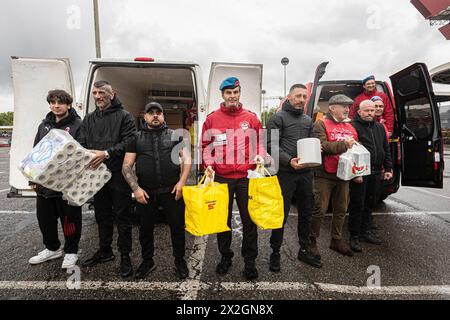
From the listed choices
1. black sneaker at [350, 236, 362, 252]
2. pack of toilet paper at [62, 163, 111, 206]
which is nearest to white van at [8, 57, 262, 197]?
pack of toilet paper at [62, 163, 111, 206]

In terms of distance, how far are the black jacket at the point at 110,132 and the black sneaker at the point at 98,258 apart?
99 cm

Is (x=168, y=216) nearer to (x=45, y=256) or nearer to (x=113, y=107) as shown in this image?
(x=113, y=107)

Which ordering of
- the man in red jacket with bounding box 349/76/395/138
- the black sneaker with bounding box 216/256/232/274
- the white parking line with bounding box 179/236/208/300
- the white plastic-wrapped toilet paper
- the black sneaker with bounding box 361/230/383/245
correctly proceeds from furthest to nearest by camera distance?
the man in red jacket with bounding box 349/76/395/138 → the black sneaker with bounding box 361/230/383/245 → the black sneaker with bounding box 216/256/232/274 → the white plastic-wrapped toilet paper → the white parking line with bounding box 179/236/208/300

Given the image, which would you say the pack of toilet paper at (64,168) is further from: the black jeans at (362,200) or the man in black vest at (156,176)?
the black jeans at (362,200)

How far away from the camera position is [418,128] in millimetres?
4012

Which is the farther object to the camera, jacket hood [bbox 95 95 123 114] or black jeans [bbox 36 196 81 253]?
black jeans [bbox 36 196 81 253]

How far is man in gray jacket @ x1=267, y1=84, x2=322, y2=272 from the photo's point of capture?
8.73ft

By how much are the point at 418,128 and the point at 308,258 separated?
293 centimetres

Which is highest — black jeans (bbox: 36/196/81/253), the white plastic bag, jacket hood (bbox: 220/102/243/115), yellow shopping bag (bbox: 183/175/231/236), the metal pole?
the metal pole

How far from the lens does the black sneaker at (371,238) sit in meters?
3.39

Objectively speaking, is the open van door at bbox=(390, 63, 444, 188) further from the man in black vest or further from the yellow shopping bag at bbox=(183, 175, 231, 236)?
the man in black vest

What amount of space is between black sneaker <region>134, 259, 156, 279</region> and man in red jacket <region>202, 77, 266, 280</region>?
738 mm

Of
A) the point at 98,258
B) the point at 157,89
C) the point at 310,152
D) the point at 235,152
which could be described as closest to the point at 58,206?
the point at 98,258
